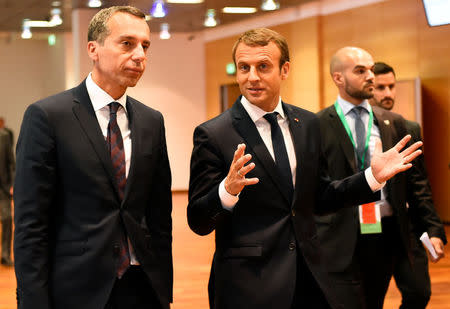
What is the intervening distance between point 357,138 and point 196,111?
14.9m

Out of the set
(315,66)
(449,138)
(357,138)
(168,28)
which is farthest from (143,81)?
(357,138)

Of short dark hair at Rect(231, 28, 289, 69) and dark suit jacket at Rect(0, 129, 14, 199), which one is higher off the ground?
short dark hair at Rect(231, 28, 289, 69)

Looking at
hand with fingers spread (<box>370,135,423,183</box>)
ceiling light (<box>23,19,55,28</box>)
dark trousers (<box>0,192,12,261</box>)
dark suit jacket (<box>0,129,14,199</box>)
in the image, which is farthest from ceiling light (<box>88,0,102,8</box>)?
hand with fingers spread (<box>370,135,423,183</box>)

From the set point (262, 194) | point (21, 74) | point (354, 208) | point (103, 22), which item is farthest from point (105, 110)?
point (21, 74)

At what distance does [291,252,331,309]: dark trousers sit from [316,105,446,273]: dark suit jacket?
1.19 m

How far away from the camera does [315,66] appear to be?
14.5 meters

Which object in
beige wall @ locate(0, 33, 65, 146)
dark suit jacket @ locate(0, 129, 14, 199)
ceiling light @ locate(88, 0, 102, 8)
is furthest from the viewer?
beige wall @ locate(0, 33, 65, 146)

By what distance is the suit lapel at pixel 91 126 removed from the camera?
2635 mm

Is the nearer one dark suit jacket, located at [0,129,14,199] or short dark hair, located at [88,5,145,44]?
short dark hair, located at [88,5,145,44]

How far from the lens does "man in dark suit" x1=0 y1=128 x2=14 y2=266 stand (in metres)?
8.80

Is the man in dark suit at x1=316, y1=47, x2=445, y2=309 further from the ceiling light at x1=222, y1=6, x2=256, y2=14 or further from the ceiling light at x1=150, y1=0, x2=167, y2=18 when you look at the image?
the ceiling light at x1=222, y1=6, x2=256, y2=14

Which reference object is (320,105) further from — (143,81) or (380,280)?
(380,280)

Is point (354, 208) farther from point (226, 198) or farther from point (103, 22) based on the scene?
point (103, 22)

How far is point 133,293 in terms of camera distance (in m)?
2.68
